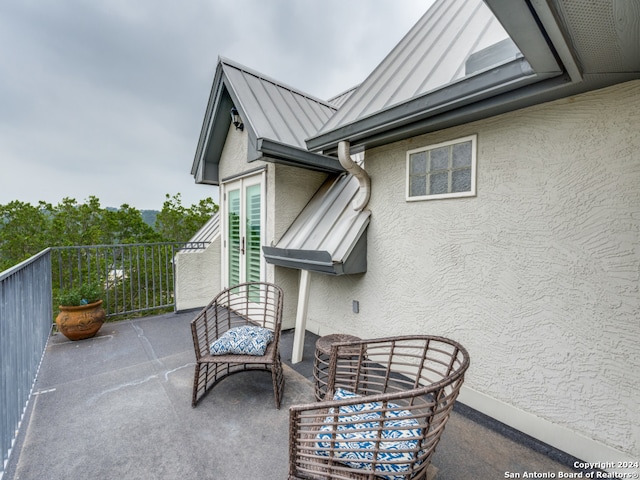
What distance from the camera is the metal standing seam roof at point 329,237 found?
363 cm

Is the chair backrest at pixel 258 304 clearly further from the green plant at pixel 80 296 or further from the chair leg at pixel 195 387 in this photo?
A: the green plant at pixel 80 296

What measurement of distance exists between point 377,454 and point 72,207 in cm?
915

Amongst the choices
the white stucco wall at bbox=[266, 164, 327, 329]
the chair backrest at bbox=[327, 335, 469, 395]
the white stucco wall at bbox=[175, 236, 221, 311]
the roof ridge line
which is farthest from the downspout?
the white stucco wall at bbox=[175, 236, 221, 311]

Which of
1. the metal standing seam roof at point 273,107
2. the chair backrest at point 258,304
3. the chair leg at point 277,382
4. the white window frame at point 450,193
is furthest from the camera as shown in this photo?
the metal standing seam roof at point 273,107

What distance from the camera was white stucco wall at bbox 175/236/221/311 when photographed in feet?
20.6

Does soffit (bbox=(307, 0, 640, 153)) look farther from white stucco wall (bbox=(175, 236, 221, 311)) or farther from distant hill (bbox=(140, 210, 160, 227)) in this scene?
distant hill (bbox=(140, 210, 160, 227))

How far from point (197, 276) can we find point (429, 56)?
606 centimetres

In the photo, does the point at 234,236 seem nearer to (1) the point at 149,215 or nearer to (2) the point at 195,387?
(2) the point at 195,387

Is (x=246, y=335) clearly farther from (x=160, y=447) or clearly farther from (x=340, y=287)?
(x=340, y=287)

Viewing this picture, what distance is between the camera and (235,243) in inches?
244

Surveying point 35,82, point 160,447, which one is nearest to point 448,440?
point 160,447

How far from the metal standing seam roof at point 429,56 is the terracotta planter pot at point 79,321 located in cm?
494

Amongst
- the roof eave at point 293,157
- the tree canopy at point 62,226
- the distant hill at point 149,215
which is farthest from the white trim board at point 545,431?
the distant hill at point 149,215

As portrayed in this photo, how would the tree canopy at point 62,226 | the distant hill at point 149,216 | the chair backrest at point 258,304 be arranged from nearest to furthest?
the chair backrest at point 258,304 < the tree canopy at point 62,226 < the distant hill at point 149,216
